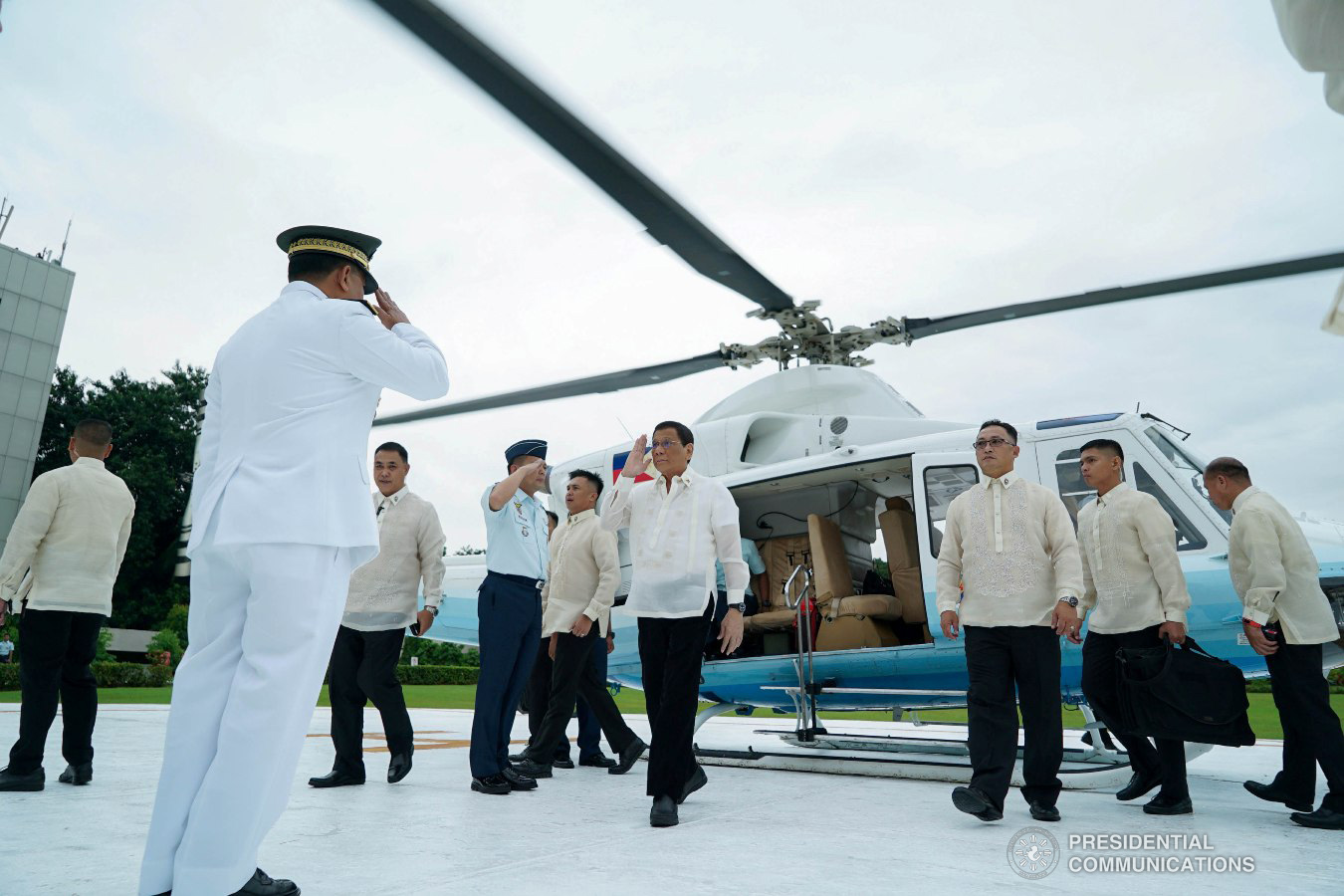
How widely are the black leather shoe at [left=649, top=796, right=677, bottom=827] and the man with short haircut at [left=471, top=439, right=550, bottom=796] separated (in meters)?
1.13

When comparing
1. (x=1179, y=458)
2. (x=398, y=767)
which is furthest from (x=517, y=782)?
(x=1179, y=458)

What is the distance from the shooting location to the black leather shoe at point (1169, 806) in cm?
386

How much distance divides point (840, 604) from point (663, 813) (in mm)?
3081

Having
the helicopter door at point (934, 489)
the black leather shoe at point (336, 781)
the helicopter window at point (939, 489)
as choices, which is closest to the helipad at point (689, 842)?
the black leather shoe at point (336, 781)

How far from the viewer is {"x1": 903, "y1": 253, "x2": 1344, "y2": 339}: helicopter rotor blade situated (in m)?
4.48

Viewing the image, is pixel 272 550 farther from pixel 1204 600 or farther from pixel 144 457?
pixel 144 457

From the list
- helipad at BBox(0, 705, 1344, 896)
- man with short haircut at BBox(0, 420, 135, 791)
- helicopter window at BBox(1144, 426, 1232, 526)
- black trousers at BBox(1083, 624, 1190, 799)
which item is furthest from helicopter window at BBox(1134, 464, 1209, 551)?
man with short haircut at BBox(0, 420, 135, 791)

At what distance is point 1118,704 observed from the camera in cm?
407

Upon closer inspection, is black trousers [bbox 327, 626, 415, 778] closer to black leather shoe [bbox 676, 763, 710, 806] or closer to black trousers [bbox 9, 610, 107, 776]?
black trousers [bbox 9, 610, 107, 776]

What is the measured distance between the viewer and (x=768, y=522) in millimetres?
7754

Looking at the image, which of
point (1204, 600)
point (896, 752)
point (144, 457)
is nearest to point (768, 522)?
point (896, 752)

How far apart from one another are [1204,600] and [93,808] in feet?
17.7

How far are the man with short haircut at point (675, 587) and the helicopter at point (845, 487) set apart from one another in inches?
48.3

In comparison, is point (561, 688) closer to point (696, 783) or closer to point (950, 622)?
point (696, 783)
